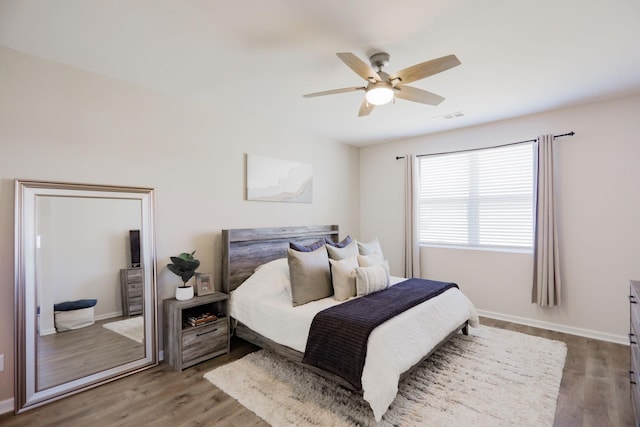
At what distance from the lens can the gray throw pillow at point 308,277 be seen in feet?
9.10

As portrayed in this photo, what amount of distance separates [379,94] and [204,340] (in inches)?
104

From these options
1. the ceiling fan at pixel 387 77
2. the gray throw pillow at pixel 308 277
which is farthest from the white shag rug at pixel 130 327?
the ceiling fan at pixel 387 77

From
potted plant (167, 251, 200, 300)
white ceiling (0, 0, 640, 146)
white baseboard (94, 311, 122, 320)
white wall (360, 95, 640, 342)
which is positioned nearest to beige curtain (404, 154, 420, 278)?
white wall (360, 95, 640, 342)

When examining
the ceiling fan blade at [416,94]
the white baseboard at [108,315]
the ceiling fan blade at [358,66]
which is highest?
the ceiling fan blade at [358,66]

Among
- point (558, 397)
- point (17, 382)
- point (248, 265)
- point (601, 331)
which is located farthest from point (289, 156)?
point (601, 331)

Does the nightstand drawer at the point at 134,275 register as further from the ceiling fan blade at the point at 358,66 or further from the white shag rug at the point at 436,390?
the ceiling fan blade at the point at 358,66

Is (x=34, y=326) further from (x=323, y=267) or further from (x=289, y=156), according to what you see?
(x=289, y=156)

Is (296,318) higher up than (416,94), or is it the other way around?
(416,94)

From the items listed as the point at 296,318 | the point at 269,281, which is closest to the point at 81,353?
the point at 269,281

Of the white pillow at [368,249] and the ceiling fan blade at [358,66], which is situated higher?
the ceiling fan blade at [358,66]

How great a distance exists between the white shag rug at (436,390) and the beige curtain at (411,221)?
1573mm

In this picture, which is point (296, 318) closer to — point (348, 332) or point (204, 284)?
point (348, 332)

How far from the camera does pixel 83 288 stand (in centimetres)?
250

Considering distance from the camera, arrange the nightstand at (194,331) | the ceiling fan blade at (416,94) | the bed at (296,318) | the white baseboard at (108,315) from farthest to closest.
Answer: the nightstand at (194,331)
the white baseboard at (108,315)
the ceiling fan blade at (416,94)
the bed at (296,318)
